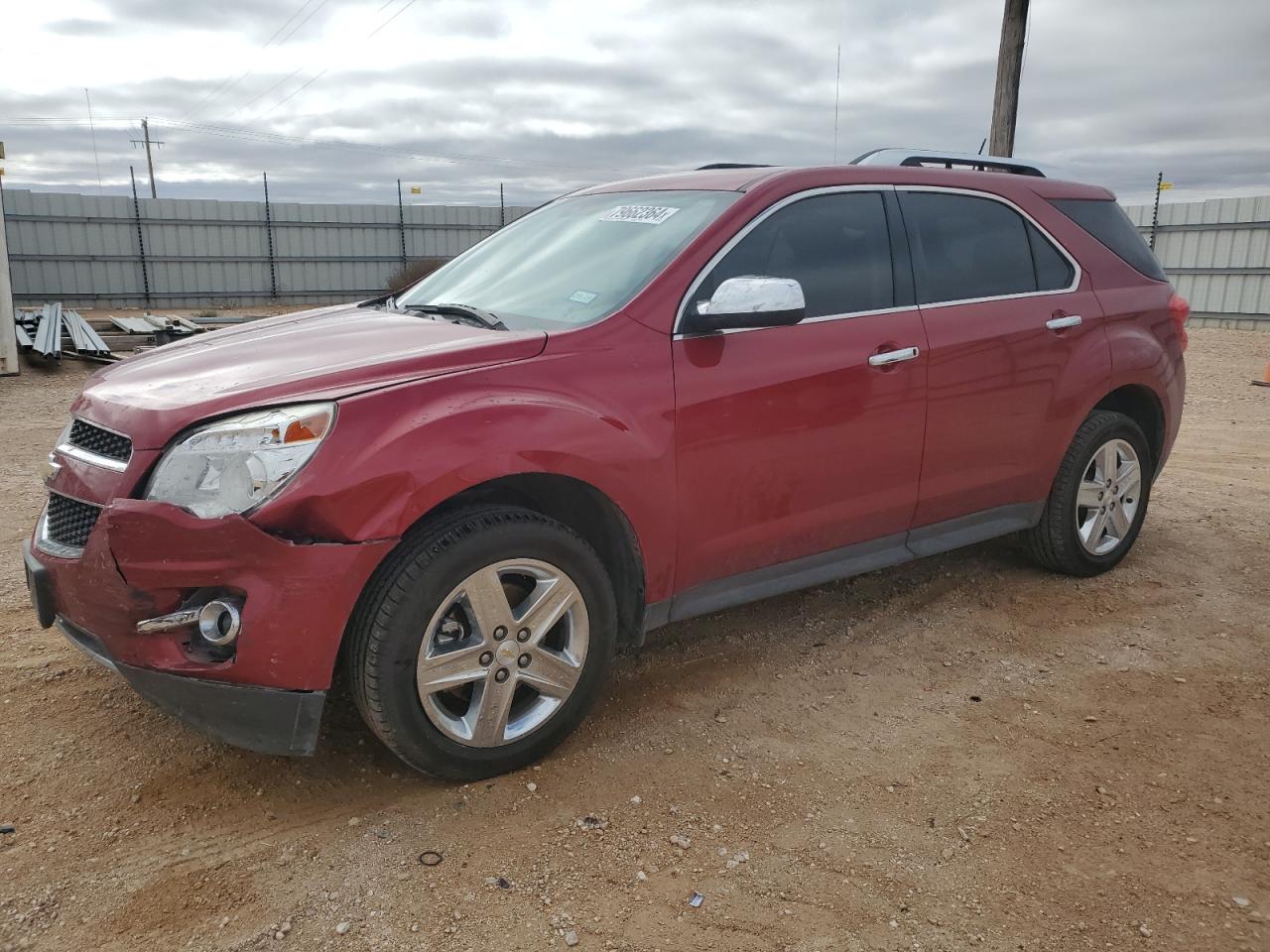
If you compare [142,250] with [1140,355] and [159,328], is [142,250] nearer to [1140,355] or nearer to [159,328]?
[159,328]

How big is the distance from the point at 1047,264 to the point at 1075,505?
1064 mm

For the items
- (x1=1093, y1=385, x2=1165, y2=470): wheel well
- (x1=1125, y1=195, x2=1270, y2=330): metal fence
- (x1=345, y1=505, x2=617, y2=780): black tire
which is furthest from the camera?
(x1=1125, y1=195, x2=1270, y2=330): metal fence

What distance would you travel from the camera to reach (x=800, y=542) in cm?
345

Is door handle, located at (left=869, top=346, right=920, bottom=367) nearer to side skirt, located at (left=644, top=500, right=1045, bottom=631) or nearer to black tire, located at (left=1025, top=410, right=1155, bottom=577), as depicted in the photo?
side skirt, located at (left=644, top=500, right=1045, bottom=631)

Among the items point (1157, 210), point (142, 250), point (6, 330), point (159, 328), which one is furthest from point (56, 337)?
point (1157, 210)

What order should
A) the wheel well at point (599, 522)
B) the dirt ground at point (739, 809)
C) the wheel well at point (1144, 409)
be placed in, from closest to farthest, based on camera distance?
the dirt ground at point (739, 809) < the wheel well at point (599, 522) < the wheel well at point (1144, 409)

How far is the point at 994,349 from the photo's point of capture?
3.82 m

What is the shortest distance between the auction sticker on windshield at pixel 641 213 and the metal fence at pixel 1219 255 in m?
20.0

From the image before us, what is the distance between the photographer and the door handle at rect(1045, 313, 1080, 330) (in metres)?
4.03

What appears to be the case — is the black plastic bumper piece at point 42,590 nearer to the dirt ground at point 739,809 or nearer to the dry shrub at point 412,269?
the dirt ground at point 739,809

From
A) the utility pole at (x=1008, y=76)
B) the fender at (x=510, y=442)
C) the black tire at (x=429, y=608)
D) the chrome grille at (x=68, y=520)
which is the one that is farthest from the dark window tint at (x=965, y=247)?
the utility pole at (x=1008, y=76)

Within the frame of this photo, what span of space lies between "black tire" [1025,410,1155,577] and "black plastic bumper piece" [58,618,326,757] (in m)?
3.23

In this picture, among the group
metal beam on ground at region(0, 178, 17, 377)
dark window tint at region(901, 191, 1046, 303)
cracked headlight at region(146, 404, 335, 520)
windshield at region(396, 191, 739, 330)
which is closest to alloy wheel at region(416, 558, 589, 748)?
cracked headlight at region(146, 404, 335, 520)

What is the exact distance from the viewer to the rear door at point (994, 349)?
3.72 m
